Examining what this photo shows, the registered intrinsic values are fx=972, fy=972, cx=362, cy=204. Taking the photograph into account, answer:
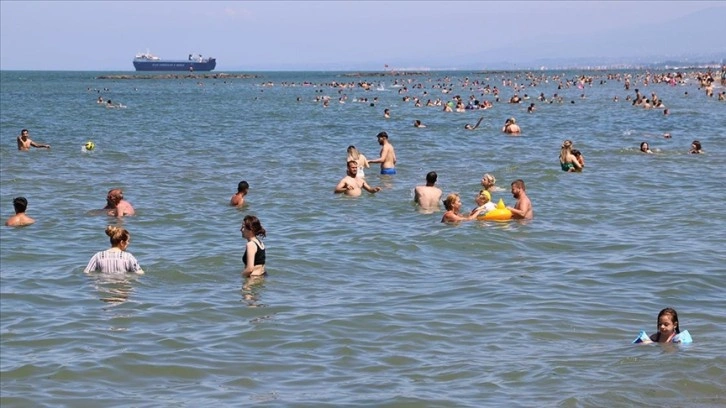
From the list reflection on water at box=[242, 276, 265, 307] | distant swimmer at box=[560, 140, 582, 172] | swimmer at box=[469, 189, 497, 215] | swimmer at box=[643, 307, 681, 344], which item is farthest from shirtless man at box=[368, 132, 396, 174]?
swimmer at box=[643, 307, 681, 344]

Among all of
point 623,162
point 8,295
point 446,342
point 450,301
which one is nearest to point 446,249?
point 450,301

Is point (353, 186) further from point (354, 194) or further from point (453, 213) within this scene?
point (453, 213)

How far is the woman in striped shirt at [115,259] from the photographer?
40.0ft

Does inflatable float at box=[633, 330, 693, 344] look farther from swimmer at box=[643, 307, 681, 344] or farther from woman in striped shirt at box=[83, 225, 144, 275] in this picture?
woman in striped shirt at box=[83, 225, 144, 275]

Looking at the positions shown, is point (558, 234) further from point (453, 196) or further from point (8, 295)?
point (8, 295)

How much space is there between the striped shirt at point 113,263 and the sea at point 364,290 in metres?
0.12

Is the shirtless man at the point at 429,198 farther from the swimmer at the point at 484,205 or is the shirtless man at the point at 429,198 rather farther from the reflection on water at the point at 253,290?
the reflection on water at the point at 253,290

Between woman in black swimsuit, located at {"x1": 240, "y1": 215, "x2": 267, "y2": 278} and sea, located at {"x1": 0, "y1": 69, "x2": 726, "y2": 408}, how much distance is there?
202mm

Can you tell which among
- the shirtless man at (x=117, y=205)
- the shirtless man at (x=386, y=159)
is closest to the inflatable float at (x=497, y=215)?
the shirtless man at (x=117, y=205)

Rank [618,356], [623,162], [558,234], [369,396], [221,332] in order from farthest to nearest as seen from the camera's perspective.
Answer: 1. [623,162]
2. [558,234]
3. [221,332]
4. [618,356]
5. [369,396]

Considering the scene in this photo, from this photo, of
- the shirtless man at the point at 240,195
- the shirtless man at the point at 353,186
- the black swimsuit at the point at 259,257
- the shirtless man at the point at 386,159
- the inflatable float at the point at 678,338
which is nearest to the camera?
the inflatable float at the point at 678,338

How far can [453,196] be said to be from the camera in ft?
54.4

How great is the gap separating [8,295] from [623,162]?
19.4 meters

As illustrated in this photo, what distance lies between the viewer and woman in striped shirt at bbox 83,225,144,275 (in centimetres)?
1218
